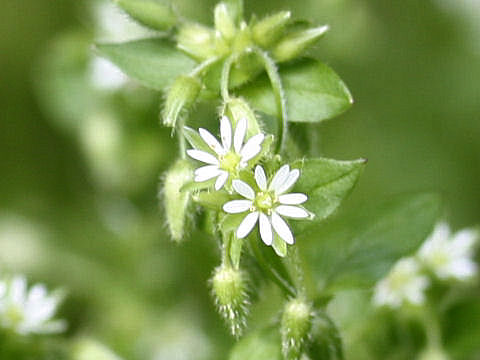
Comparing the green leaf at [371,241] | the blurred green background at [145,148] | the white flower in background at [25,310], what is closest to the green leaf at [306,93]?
the green leaf at [371,241]

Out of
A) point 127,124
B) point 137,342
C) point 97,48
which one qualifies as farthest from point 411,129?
point 97,48

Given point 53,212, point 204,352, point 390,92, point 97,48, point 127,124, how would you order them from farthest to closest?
point 390,92 < point 53,212 < point 127,124 < point 204,352 < point 97,48

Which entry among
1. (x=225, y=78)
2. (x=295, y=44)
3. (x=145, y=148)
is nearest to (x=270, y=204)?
(x=225, y=78)

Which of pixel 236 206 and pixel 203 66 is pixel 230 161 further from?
pixel 203 66

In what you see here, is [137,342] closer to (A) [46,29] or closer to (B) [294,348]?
(B) [294,348]

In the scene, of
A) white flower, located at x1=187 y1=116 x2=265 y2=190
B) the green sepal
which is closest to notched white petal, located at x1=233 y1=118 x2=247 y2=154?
white flower, located at x1=187 y1=116 x2=265 y2=190
